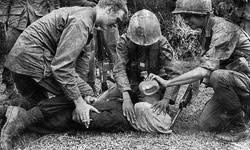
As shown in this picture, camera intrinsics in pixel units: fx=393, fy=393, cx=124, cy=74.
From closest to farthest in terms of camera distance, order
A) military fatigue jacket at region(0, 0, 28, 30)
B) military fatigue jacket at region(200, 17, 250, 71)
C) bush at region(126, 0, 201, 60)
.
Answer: military fatigue jacket at region(200, 17, 250, 71) → military fatigue jacket at region(0, 0, 28, 30) → bush at region(126, 0, 201, 60)

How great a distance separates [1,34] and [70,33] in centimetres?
473

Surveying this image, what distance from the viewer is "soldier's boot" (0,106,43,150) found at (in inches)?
155

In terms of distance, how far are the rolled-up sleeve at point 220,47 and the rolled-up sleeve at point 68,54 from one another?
4.25ft

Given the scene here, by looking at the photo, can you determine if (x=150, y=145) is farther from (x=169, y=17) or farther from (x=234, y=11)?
(x=169, y=17)

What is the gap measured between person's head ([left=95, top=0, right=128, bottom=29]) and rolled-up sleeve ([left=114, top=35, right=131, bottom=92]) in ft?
1.19

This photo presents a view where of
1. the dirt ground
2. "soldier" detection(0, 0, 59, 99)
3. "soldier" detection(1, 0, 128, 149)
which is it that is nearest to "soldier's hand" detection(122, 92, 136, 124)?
the dirt ground

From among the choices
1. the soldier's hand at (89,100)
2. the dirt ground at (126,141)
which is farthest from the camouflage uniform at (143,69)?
the soldier's hand at (89,100)

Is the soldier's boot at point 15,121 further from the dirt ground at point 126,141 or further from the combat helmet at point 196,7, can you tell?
the combat helmet at point 196,7

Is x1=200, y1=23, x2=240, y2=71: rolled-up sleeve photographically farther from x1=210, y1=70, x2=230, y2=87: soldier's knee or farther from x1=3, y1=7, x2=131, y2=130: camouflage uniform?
x1=3, y1=7, x2=131, y2=130: camouflage uniform

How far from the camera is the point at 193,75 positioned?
4.03 metres

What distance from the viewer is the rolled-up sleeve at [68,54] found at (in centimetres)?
395

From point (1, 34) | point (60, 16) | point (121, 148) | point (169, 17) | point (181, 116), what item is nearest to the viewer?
point (121, 148)

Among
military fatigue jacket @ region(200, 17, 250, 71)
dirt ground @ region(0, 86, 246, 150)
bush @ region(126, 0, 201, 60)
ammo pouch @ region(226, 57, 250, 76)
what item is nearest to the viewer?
dirt ground @ region(0, 86, 246, 150)

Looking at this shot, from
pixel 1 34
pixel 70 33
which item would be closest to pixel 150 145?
pixel 70 33
